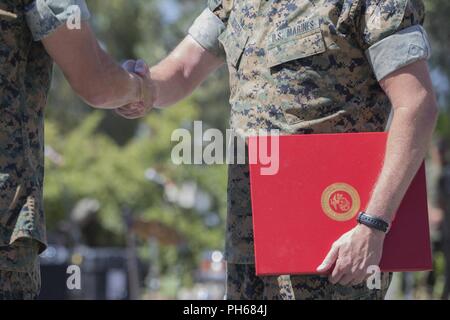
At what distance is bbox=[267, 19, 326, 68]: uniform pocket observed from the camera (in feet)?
8.68

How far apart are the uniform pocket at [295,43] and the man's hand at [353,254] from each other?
59 centimetres

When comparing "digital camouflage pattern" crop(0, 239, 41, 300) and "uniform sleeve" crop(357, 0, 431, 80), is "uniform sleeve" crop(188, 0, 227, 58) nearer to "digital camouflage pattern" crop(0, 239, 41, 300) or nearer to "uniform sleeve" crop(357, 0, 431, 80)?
"uniform sleeve" crop(357, 0, 431, 80)

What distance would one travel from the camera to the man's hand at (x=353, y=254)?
95.6 inches

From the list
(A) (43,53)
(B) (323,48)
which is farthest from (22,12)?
(B) (323,48)

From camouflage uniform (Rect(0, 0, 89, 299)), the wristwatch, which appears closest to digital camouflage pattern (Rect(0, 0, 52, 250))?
camouflage uniform (Rect(0, 0, 89, 299))

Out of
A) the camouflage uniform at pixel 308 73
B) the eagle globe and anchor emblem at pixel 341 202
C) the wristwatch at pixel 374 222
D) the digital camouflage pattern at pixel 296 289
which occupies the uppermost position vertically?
the camouflage uniform at pixel 308 73

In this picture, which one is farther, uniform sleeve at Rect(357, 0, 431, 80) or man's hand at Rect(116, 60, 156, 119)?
man's hand at Rect(116, 60, 156, 119)

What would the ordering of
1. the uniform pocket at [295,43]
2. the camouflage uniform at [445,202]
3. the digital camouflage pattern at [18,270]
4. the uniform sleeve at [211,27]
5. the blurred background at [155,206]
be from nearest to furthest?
1. the digital camouflage pattern at [18,270]
2. the uniform pocket at [295,43]
3. the uniform sleeve at [211,27]
4. the camouflage uniform at [445,202]
5. the blurred background at [155,206]

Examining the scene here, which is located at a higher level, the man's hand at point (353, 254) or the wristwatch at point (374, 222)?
the wristwatch at point (374, 222)

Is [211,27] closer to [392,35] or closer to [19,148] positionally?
[392,35]

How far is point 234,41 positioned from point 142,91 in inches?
16.8

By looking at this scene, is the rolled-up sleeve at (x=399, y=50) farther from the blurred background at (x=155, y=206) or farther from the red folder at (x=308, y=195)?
the blurred background at (x=155, y=206)

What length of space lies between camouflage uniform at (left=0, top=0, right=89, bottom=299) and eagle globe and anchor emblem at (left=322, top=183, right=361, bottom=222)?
0.84m

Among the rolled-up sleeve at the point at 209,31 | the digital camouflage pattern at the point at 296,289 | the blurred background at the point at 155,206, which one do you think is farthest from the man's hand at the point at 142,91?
the blurred background at the point at 155,206
